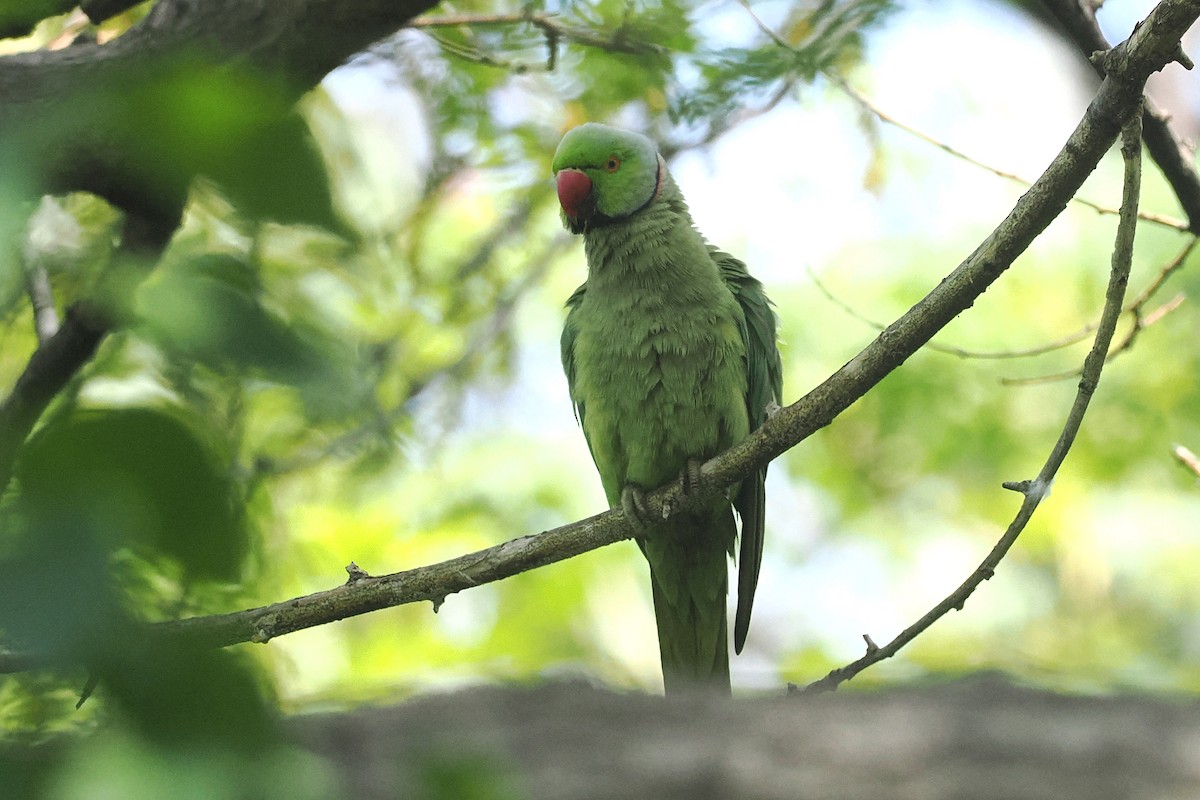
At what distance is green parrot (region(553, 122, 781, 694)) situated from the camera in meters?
3.33

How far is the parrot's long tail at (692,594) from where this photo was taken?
365cm

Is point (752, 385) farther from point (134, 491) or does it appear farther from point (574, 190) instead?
point (134, 491)

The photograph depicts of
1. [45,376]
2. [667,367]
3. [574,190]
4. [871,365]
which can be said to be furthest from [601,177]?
[45,376]

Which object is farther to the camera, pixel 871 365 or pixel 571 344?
pixel 571 344

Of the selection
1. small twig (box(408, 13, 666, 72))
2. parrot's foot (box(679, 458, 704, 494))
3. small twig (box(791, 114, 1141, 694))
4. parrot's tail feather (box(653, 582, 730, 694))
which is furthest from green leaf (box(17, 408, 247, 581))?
parrot's tail feather (box(653, 582, 730, 694))

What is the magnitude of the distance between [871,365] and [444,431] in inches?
141

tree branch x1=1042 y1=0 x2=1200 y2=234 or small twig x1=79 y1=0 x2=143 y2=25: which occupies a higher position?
tree branch x1=1042 y1=0 x2=1200 y2=234

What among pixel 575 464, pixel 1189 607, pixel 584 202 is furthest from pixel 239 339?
pixel 1189 607

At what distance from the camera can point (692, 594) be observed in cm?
379

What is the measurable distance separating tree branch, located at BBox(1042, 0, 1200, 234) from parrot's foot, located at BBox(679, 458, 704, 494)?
1636 mm

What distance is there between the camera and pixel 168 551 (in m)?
0.54

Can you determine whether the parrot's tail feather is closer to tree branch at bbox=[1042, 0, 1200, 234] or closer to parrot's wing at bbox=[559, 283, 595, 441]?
parrot's wing at bbox=[559, 283, 595, 441]

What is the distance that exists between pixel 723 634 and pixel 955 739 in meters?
1.88

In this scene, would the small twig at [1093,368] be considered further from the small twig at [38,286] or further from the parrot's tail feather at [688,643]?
the small twig at [38,286]
